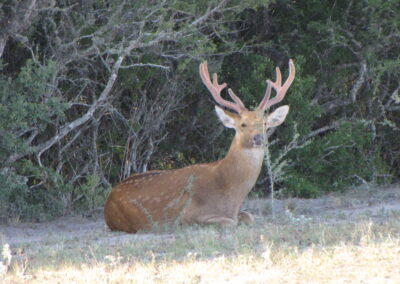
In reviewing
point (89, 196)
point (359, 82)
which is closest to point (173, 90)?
point (89, 196)

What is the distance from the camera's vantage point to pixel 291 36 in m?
14.4

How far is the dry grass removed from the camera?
6.45 meters

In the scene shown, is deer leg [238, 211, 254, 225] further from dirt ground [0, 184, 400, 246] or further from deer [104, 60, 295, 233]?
dirt ground [0, 184, 400, 246]

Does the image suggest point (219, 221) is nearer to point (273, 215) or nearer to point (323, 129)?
point (273, 215)

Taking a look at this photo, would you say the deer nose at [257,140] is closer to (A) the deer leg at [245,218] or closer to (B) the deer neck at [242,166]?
(B) the deer neck at [242,166]

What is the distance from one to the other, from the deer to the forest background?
32.0 inches

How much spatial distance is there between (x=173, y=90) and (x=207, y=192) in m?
3.63

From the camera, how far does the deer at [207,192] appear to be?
998 centimetres

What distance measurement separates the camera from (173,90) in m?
13.4

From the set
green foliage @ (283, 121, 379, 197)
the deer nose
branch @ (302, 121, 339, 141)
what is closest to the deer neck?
the deer nose

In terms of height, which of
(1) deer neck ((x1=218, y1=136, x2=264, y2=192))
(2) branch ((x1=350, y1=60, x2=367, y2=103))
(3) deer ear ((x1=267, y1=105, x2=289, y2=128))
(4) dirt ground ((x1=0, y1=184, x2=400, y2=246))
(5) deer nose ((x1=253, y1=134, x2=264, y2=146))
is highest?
(2) branch ((x1=350, y1=60, x2=367, y2=103))

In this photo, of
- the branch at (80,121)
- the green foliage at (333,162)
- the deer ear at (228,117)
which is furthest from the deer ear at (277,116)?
the green foliage at (333,162)

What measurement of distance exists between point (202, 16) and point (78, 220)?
3.45 metres

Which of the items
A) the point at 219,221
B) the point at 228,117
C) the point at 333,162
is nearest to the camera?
the point at 219,221
